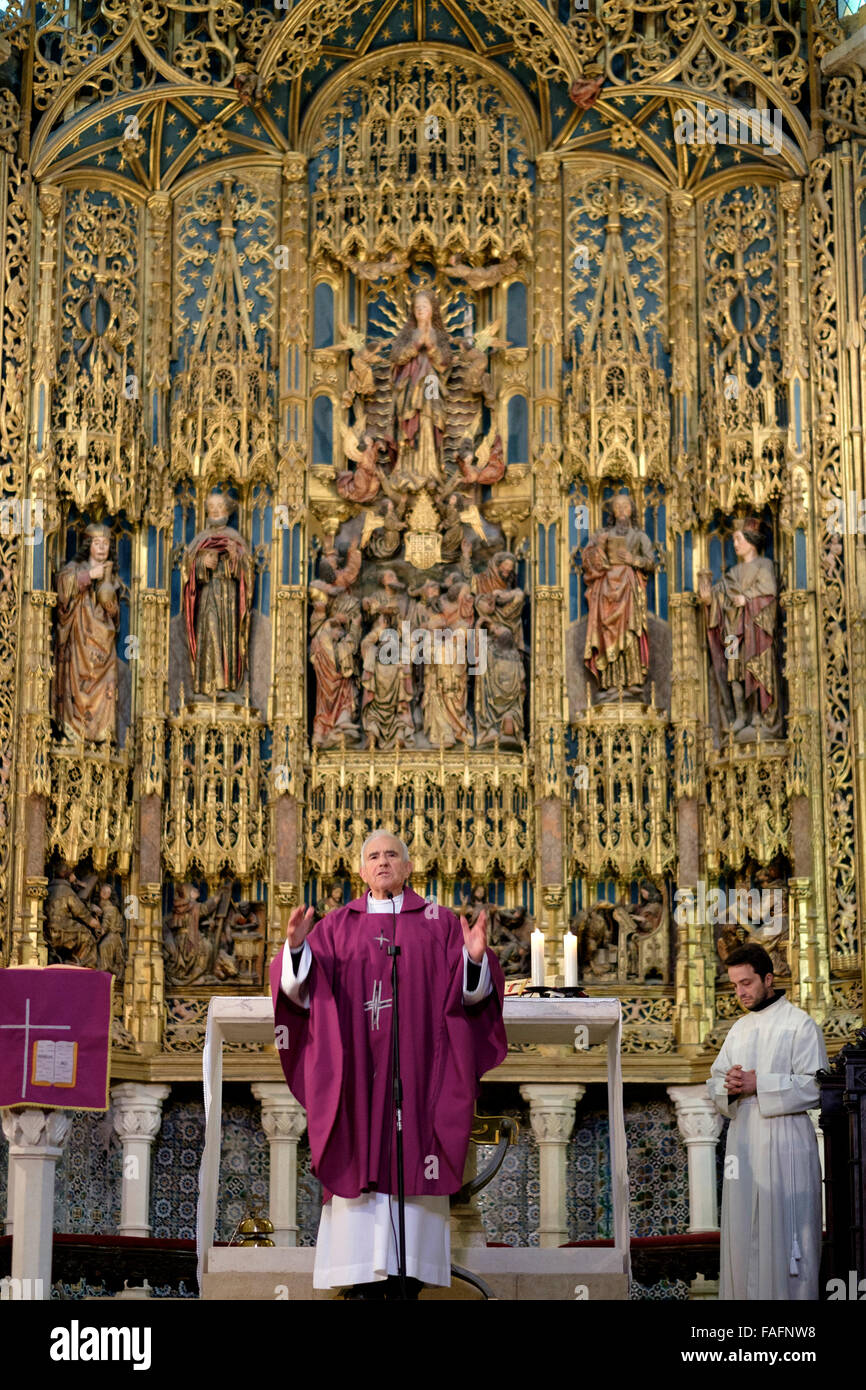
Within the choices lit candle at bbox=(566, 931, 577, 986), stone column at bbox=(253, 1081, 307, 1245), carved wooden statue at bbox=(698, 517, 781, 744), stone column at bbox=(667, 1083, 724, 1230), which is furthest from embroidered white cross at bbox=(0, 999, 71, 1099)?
carved wooden statue at bbox=(698, 517, 781, 744)

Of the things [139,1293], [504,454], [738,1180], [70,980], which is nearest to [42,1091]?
[70,980]

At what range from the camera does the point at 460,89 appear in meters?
17.5

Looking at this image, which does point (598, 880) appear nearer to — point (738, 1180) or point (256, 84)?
point (738, 1180)

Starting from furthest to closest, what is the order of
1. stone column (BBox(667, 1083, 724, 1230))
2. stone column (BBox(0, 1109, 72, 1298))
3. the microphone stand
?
1. stone column (BBox(667, 1083, 724, 1230))
2. stone column (BBox(0, 1109, 72, 1298))
3. the microphone stand

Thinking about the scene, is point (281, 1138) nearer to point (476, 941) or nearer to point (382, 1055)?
point (382, 1055)

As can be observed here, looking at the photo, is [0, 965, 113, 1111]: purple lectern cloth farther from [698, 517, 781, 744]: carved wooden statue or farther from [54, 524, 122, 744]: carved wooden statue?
[698, 517, 781, 744]: carved wooden statue

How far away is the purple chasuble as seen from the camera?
8.98m

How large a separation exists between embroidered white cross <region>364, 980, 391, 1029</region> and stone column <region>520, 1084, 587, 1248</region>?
614 centimetres

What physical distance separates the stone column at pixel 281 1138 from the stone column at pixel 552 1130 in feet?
5.46

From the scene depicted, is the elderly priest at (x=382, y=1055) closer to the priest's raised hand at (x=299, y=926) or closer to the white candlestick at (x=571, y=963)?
the priest's raised hand at (x=299, y=926)

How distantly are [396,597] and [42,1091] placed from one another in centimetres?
708

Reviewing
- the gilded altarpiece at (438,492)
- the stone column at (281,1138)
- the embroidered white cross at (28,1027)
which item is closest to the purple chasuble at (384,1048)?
the embroidered white cross at (28,1027)

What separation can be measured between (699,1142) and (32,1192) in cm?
634

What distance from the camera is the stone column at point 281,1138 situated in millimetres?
14828
